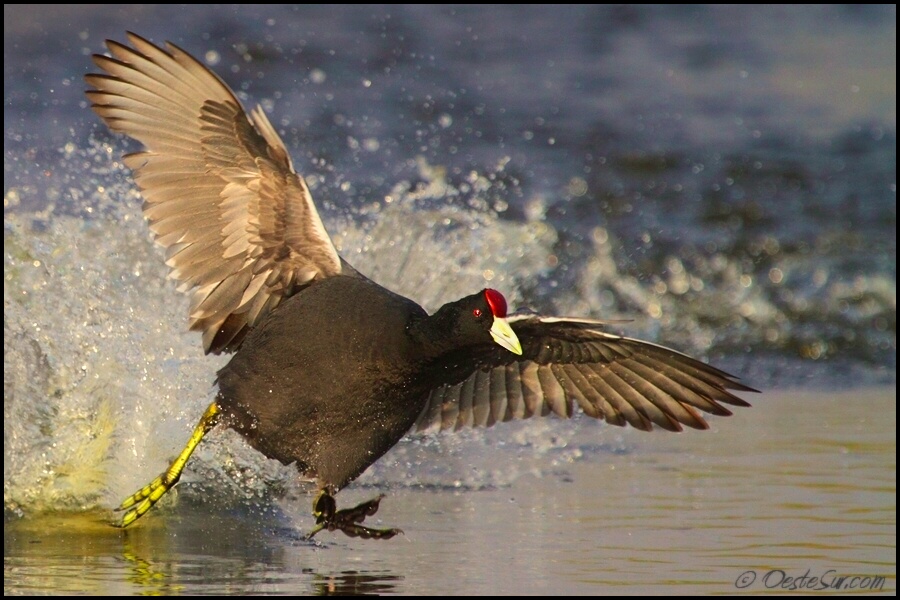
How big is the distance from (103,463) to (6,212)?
73.3 inches

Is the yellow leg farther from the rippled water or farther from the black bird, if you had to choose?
the rippled water

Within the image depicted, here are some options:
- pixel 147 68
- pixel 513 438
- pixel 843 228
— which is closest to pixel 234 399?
pixel 147 68

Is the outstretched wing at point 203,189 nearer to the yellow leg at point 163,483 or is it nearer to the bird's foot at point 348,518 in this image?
the yellow leg at point 163,483

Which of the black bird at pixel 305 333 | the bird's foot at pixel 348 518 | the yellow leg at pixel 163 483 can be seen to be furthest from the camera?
the yellow leg at pixel 163 483

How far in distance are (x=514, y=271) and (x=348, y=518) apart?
3069 millimetres

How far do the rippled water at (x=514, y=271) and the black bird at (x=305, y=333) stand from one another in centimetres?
36

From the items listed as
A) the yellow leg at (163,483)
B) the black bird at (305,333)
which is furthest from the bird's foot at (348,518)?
the yellow leg at (163,483)

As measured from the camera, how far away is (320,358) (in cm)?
459

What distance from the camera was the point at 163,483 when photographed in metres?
4.95

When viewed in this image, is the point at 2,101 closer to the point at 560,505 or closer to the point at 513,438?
the point at 513,438

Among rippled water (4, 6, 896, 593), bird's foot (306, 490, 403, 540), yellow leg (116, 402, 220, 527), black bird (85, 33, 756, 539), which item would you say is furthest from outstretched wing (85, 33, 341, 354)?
bird's foot (306, 490, 403, 540)

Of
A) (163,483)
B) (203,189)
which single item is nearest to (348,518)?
(163,483)

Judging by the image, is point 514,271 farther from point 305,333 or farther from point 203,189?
point 305,333

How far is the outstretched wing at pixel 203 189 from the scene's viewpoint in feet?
16.0
